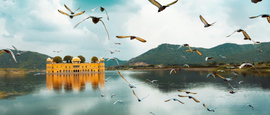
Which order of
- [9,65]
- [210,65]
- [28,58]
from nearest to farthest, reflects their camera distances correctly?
[210,65] → [9,65] → [28,58]

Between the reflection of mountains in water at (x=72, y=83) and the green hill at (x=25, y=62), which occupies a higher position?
the green hill at (x=25, y=62)

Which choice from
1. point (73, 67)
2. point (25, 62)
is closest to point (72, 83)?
point (73, 67)

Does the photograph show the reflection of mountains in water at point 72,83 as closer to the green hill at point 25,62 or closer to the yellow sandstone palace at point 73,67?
the yellow sandstone palace at point 73,67

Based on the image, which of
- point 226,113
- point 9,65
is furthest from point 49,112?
point 9,65

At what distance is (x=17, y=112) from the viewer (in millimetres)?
16984

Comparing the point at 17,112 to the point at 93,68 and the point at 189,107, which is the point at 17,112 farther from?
the point at 93,68

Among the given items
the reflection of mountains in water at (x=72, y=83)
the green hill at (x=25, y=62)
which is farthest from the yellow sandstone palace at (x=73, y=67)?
the green hill at (x=25, y=62)

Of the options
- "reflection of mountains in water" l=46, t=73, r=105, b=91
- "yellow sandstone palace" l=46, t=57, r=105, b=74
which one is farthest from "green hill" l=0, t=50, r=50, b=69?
"reflection of mountains in water" l=46, t=73, r=105, b=91

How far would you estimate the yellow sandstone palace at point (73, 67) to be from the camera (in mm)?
92875

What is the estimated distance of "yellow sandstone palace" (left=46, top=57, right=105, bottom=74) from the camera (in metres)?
92.9

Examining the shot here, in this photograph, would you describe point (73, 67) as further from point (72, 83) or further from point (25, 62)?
point (25, 62)

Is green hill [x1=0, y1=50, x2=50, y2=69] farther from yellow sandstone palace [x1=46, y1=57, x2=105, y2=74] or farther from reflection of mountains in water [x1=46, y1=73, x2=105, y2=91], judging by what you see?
reflection of mountains in water [x1=46, y1=73, x2=105, y2=91]

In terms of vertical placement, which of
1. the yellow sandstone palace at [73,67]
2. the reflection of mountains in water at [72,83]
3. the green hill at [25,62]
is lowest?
the reflection of mountains in water at [72,83]

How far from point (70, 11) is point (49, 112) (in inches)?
575
